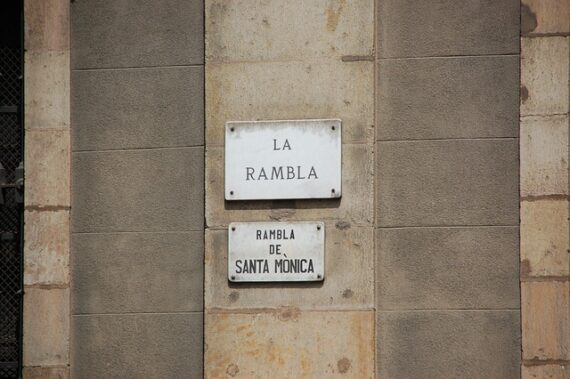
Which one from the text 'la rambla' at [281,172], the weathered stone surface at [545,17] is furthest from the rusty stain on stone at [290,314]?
the weathered stone surface at [545,17]

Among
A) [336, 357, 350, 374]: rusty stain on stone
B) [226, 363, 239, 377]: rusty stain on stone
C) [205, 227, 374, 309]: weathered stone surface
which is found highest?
[205, 227, 374, 309]: weathered stone surface

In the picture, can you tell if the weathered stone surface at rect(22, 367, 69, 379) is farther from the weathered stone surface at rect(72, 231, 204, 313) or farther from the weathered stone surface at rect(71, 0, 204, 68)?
the weathered stone surface at rect(71, 0, 204, 68)

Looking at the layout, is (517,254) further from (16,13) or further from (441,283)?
(16,13)

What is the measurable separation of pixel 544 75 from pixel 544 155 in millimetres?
534

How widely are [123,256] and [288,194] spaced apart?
4.04 ft

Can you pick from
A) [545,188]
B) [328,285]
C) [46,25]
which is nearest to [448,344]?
[328,285]

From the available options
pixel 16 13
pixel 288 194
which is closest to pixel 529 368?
pixel 288 194

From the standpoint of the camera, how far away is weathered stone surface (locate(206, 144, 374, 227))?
708cm

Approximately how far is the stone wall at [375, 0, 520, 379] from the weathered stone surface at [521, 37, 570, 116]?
0.07 m

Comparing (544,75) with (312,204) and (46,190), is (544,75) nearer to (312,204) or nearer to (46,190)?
(312,204)

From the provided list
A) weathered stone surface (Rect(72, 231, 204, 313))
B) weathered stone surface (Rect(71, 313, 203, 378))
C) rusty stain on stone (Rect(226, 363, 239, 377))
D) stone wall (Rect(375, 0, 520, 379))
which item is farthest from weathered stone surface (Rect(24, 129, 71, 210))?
stone wall (Rect(375, 0, 520, 379))

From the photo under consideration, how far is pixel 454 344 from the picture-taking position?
22.8ft

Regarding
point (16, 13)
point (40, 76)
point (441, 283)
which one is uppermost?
point (16, 13)

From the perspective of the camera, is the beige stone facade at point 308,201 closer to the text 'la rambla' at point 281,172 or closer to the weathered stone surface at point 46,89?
the weathered stone surface at point 46,89
